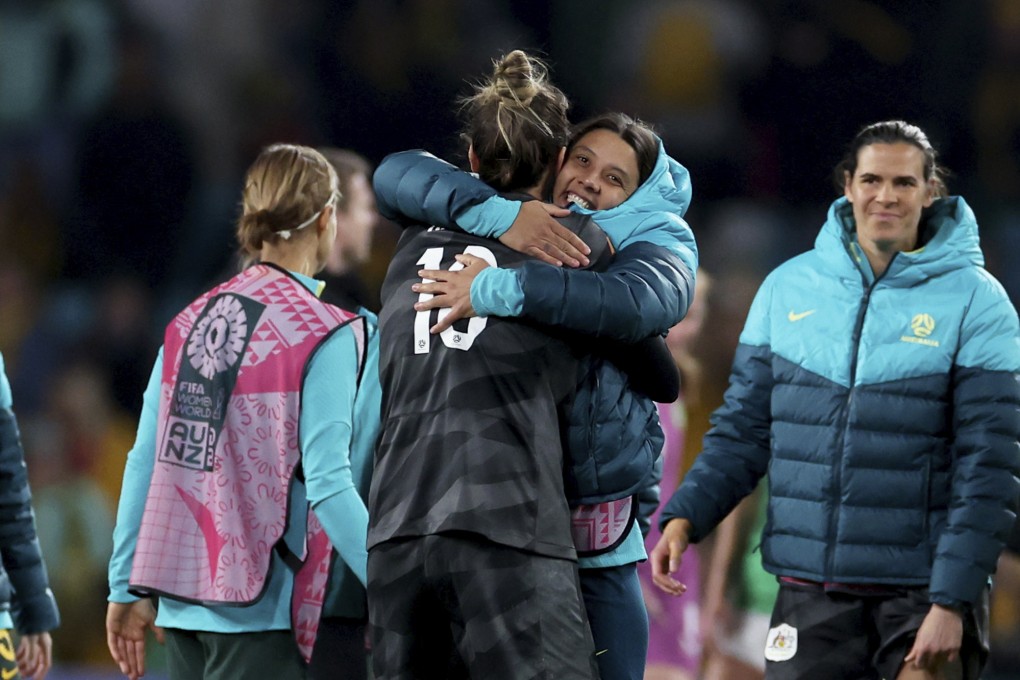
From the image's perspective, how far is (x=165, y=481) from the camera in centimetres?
319

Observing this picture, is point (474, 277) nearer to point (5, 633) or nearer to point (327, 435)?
point (327, 435)

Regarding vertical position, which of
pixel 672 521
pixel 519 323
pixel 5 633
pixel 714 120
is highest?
pixel 714 120

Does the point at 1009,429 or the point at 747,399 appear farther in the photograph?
the point at 747,399

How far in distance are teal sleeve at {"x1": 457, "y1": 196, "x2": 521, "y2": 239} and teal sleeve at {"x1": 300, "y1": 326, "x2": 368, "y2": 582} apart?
66cm

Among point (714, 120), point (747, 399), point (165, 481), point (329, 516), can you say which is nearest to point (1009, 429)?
point (747, 399)

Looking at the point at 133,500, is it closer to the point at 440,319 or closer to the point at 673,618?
the point at 440,319

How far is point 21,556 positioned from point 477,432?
56.5 inches

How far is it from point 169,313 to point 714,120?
348cm

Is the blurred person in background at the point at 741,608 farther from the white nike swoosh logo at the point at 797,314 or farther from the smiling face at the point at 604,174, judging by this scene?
the smiling face at the point at 604,174

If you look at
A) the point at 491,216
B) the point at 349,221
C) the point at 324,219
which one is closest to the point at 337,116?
the point at 349,221

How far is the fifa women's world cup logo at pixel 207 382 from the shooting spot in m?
3.16

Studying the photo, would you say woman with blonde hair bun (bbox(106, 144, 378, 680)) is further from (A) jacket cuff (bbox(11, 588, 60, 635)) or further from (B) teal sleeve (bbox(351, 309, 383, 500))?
(A) jacket cuff (bbox(11, 588, 60, 635))

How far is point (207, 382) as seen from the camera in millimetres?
3182

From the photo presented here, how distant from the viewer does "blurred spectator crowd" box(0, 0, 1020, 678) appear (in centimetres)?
831
